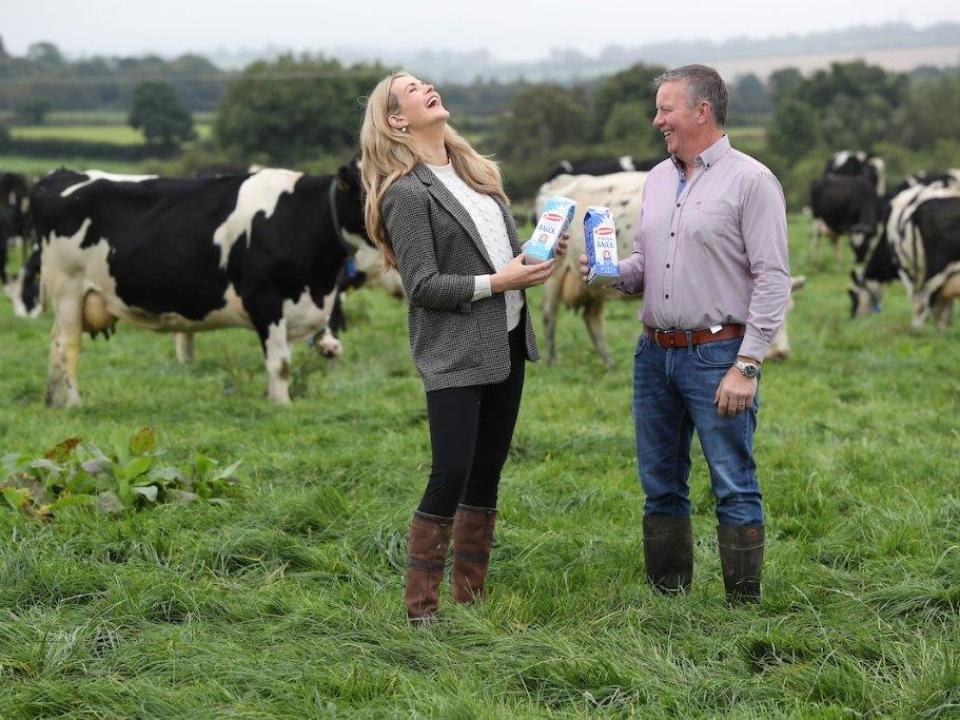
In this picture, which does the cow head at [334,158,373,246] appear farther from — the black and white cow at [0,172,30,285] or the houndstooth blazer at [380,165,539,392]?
the black and white cow at [0,172,30,285]

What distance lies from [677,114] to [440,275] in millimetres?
1044

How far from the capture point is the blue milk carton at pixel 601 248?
437cm

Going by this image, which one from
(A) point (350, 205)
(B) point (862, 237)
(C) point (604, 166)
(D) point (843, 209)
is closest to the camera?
(A) point (350, 205)

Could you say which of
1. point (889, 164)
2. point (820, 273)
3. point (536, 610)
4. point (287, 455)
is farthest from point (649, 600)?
point (889, 164)

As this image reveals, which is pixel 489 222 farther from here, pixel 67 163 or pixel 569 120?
pixel 569 120

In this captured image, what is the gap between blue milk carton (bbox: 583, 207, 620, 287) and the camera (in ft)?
14.3

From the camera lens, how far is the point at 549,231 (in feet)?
14.1

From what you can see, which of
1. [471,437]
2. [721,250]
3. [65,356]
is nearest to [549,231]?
[721,250]

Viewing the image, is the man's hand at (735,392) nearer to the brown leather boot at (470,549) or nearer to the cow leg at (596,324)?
the brown leather boot at (470,549)

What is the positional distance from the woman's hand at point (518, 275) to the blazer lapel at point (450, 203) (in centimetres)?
17

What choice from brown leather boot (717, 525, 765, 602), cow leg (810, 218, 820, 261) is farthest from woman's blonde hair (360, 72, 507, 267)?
cow leg (810, 218, 820, 261)

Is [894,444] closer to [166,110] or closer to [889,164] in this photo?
[889,164]

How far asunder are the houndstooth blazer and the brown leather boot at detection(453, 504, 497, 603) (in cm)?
62

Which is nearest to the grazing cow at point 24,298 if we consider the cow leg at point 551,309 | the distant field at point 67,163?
the cow leg at point 551,309
